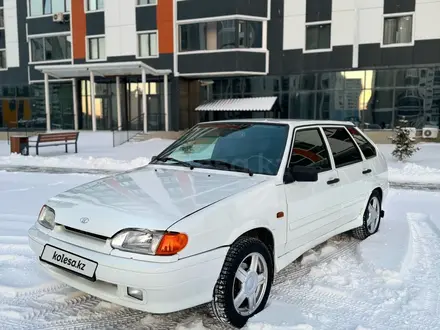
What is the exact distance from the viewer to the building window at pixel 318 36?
23891 millimetres

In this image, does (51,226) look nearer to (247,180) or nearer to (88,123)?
(247,180)

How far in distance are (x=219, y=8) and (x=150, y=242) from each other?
76.7 feet

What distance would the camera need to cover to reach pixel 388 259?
475 cm

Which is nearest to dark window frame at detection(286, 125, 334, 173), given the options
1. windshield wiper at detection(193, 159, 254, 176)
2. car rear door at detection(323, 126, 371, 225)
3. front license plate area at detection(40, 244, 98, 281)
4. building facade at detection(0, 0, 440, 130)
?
car rear door at detection(323, 126, 371, 225)

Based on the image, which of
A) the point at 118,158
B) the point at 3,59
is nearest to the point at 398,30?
the point at 118,158

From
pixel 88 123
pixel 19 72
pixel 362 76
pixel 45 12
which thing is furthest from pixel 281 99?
pixel 19 72

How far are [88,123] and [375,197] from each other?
26.3 m

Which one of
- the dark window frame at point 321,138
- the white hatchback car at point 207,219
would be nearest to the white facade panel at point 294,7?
the white hatchback car at point 207,219

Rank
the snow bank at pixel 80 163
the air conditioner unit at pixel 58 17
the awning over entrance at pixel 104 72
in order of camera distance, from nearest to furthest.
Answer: the snow bank at pixel 80 163
the awning over entrance at pixel 104 72
the air conditioner unit at pixel 58 17

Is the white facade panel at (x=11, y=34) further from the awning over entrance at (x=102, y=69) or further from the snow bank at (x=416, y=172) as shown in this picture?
the snow bank at (x=416, y=172)

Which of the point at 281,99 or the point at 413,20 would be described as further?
the point at 281,99

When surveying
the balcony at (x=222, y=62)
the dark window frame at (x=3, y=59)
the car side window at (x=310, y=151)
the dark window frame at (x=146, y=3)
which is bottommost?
the car side window at (x=310, y=151)

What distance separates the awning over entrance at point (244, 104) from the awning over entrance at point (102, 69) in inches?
138

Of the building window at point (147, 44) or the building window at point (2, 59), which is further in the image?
the building window at point (2, 59)
